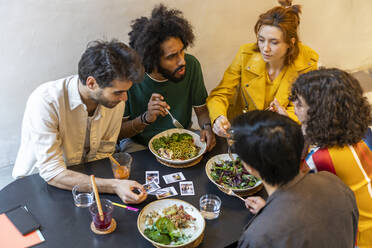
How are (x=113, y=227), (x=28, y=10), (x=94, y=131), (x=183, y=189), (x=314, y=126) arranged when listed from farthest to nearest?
(x=28, y=10), (x=94, y=131), (x=183, y=189), (x=314, y=126), (x=113, y=227)

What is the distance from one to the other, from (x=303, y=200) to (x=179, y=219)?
2.02 ft

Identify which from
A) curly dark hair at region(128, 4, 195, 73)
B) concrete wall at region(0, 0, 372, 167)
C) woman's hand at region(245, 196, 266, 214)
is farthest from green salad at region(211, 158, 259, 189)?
concrete wall at region(0, 0, 372, 167)

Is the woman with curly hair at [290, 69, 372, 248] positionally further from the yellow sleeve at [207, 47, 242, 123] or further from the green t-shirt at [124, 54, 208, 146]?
the green t-shirt at [124, 54, 208, 146]

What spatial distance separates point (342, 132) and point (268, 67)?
1.19 metres

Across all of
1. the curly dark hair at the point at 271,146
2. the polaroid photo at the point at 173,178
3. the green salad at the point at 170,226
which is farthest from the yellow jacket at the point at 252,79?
the curly dark hair at the point at 271,146

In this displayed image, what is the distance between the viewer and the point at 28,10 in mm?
2660

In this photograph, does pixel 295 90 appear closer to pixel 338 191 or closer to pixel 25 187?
pixel 338 191

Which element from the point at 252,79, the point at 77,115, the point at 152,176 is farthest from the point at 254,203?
the point at 252,79

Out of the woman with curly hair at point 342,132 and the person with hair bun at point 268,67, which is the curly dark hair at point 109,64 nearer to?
the person with hair bun at point 268,67

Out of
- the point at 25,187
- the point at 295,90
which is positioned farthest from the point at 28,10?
the point at 295,90

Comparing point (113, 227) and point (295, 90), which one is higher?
point (295, 90)

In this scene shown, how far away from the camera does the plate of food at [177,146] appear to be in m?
2.16

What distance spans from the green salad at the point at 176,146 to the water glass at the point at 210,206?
1.38 ft

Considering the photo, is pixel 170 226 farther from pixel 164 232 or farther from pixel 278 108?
pixel 278 108
